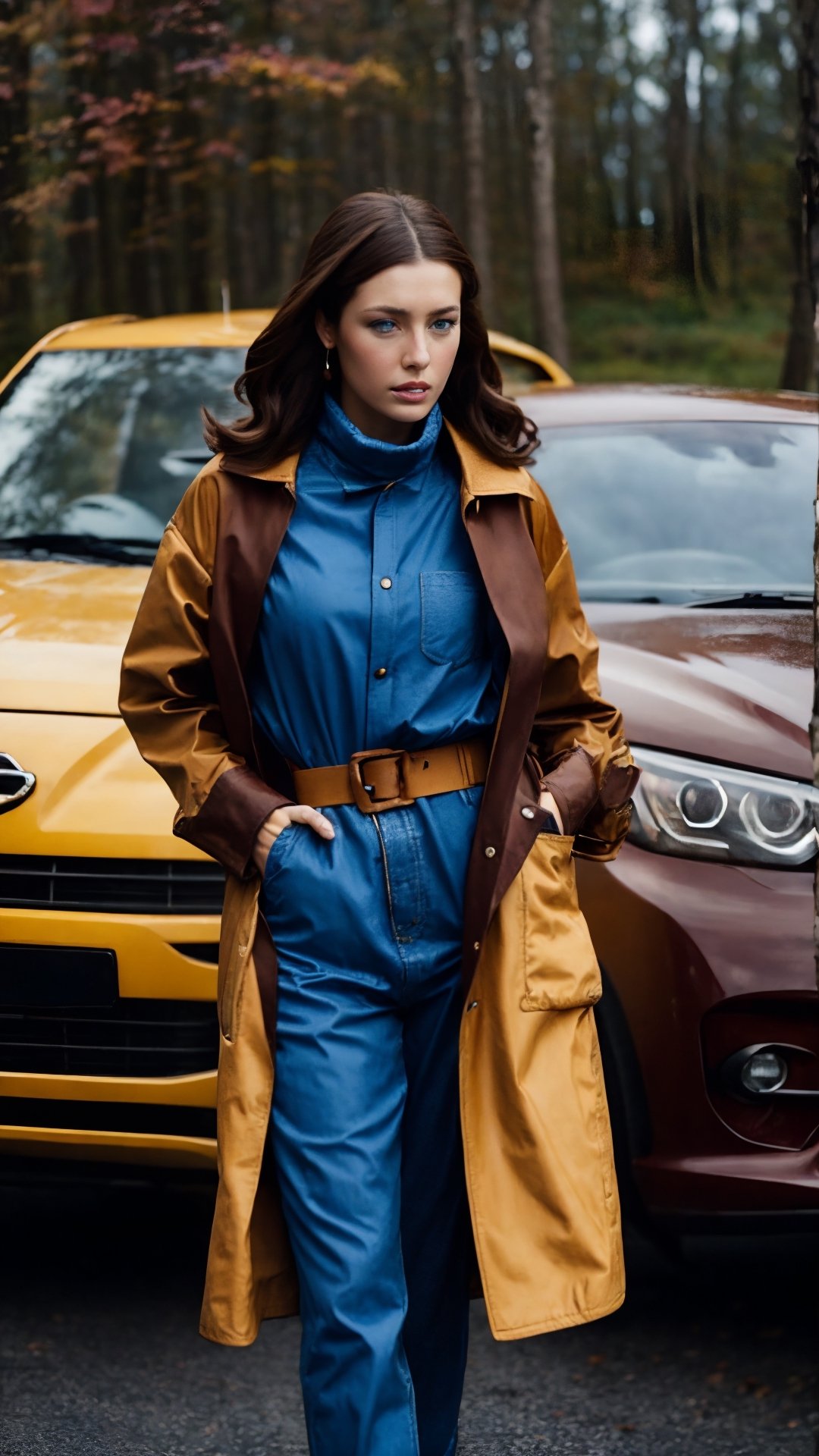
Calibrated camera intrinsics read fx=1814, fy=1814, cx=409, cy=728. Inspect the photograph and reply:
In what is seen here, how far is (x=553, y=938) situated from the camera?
8.08 ft

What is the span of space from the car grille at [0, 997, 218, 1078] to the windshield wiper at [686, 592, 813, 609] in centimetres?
154

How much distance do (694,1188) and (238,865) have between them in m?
1.19

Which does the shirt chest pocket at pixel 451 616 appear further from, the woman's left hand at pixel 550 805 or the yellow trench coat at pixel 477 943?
the woman's left hand at pixel 550 805

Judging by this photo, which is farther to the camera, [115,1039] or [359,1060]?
[115,1039]

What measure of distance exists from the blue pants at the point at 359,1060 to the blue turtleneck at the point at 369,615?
117mm

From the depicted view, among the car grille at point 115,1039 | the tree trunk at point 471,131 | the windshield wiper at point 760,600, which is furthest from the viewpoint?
the tree trunk at point 471,131

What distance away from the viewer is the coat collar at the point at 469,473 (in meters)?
2.40

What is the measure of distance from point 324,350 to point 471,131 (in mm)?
20088

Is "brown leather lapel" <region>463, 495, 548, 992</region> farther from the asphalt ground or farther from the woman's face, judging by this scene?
the asphalt ground

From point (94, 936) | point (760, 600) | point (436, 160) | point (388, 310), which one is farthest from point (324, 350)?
point (436, 160)

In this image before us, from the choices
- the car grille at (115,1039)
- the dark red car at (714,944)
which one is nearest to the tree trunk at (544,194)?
the dark red car at (714,944)

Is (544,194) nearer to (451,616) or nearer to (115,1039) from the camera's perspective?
(115,1039)

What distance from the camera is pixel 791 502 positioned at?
4508mm

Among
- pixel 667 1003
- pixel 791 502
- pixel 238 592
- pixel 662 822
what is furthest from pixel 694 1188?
pixel 791 502
